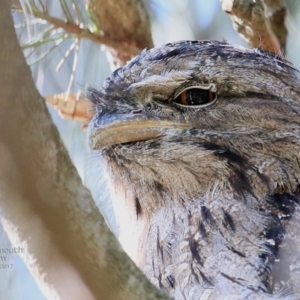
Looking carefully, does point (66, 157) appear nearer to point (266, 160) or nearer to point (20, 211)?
point (20, 211)

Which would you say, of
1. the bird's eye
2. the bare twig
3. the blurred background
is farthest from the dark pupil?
the bare twig

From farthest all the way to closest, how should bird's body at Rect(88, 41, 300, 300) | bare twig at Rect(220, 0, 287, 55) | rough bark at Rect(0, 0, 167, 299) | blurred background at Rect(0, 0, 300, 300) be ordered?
bare twig at Rect(220, 0, 287, 55)
blurred background at Rect(0, 0, 300, 300)
bird's body at Rect(88, 41, 300, 300)
rough bark at Rect(0, 0, 167, 299)

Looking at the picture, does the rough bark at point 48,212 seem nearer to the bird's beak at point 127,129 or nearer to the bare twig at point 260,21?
the bird's beak at point 127,129

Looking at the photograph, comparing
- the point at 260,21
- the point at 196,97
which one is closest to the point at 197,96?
the point at 196,97

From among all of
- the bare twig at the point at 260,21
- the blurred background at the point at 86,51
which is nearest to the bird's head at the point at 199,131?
the blurred background at the point at 86,51

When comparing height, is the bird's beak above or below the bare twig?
below

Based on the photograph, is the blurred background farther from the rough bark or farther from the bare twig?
the rough bark

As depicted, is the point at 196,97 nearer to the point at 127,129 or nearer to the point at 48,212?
the point at 127,129
